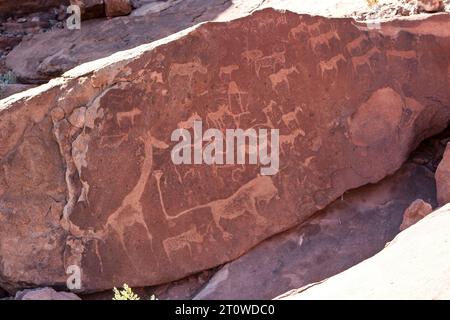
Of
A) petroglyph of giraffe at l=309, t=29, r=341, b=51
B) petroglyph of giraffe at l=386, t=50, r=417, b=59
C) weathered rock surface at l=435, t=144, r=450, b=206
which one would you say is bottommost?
weathered rock surface at l=435, t=144, r=450, b=206

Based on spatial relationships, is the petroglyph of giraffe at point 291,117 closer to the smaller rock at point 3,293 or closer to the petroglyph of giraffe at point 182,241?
the petroglyph of giraffe at point 182,241

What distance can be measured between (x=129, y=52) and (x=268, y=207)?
108 cm

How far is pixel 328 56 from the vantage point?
3938 millimetres

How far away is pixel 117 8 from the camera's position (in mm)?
6785

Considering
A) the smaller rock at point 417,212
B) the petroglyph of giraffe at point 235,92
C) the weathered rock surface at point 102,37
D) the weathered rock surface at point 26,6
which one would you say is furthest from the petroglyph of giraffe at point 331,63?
the weathered rock surface at point 26,6

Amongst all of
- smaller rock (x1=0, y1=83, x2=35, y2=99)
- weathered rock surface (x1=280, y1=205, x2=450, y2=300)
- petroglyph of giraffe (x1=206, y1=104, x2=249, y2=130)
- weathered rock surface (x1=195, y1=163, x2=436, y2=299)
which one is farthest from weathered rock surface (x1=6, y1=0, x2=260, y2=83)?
weathered rock surface (x1=280, y1=205, x2=450, y2=300)

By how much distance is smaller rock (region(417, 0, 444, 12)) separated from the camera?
4.57 m

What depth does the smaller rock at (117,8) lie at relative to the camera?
22.2 feet

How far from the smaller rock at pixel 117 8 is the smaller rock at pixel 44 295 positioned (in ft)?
12.6

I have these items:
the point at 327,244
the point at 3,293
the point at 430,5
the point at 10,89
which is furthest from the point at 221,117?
the point at 10,89

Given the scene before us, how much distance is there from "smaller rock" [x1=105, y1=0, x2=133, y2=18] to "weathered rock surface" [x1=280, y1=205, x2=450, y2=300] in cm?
441

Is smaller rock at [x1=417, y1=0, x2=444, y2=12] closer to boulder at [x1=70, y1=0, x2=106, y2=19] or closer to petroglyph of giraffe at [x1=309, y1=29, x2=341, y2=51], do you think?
petroglyph of giraffe at [x1=309, y1=29, x2=341, y2=51]

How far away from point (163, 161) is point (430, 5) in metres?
2.12
